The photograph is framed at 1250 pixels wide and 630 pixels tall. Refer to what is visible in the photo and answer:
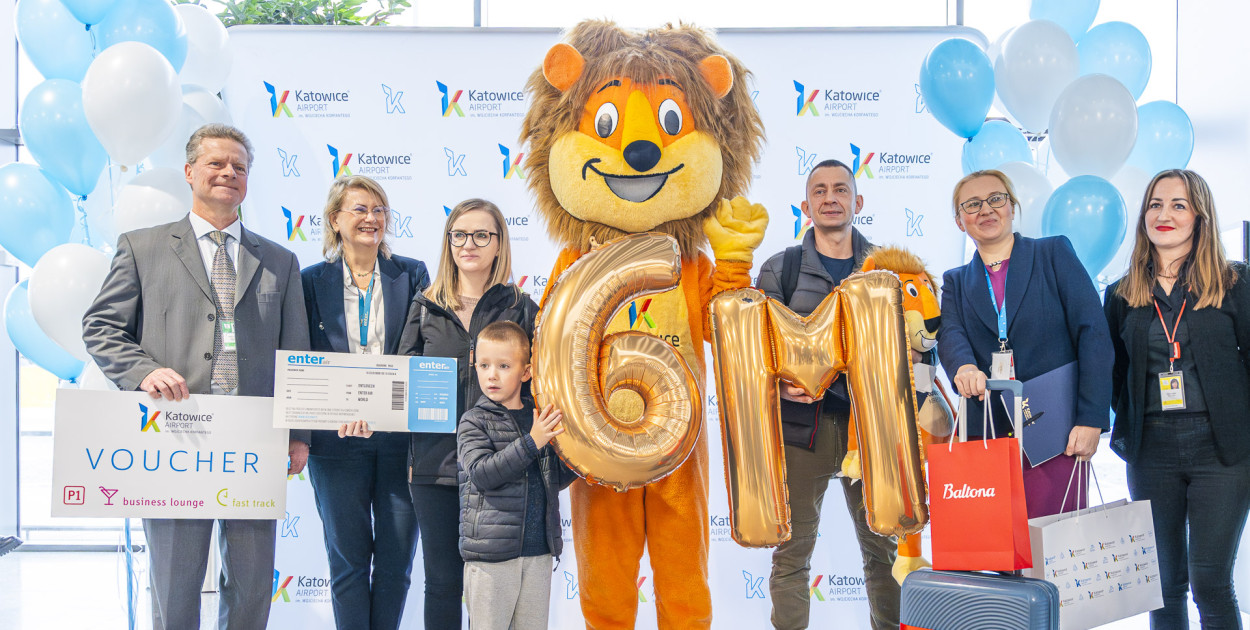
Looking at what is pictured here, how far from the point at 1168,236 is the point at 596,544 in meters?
2.21

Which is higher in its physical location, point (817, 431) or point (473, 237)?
point (473, 237)

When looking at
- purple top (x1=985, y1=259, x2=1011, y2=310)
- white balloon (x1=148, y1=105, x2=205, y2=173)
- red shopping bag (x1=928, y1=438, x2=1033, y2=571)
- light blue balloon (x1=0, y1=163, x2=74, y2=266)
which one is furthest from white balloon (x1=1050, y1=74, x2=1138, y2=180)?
light blue balloon (x1=0, y1=163, x2=74, y2=266)

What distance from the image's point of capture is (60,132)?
11.0 feet

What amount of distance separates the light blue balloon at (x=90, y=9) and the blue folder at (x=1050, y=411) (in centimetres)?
374

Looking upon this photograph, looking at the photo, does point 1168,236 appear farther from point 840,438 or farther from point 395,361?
point 395,361

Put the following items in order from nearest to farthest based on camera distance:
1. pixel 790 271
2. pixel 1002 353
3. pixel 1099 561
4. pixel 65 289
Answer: pixel 1099 561 → pixel 1002 353 → pixel 790 271 → pixel 65 289

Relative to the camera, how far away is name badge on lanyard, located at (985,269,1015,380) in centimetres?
260

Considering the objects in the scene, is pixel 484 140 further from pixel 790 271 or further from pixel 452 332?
pixel 790 271

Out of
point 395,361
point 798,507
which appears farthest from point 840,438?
point 395,361

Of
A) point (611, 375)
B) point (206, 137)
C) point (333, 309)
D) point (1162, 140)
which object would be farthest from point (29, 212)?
point (1162, 140)

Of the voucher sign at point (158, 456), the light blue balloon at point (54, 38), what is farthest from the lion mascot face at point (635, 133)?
the light blue balloon at point (54, 38)

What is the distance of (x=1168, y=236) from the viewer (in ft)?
9.38

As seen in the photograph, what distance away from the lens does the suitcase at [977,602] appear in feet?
7.35

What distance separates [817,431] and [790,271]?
594mm
